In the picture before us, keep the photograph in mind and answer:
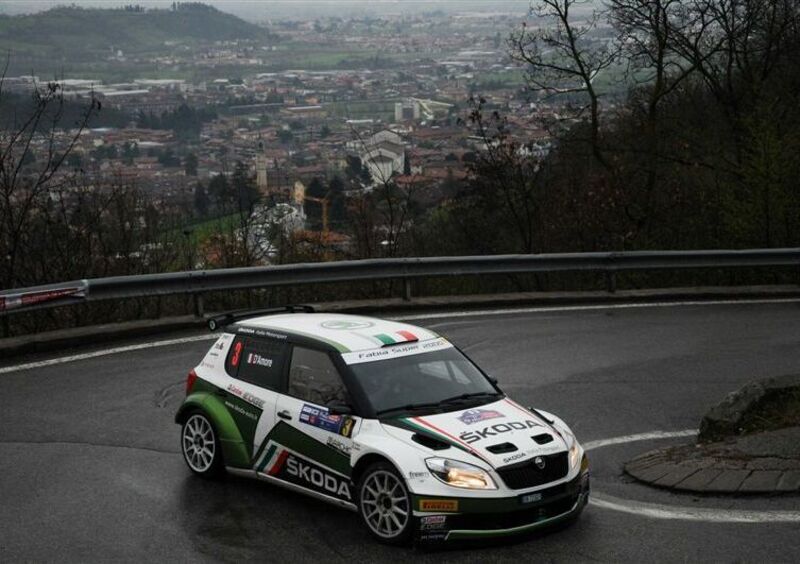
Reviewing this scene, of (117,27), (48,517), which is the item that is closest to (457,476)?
(48,517)

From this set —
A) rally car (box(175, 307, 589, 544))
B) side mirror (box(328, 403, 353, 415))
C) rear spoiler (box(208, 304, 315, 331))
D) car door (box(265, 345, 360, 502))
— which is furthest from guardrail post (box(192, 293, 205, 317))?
side mirror (box(328, 403, 353, 415))

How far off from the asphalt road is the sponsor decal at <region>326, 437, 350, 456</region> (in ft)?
1.78

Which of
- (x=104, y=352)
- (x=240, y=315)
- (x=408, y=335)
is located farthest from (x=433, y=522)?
(x=104, y=352)

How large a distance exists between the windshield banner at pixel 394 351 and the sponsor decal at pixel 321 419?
435 mm

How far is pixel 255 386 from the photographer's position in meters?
9.50

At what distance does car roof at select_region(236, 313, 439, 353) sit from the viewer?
362 inches

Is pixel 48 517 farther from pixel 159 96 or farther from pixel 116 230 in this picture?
pixel 159 96

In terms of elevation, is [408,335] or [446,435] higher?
[408,335]

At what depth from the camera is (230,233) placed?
68.8 ft

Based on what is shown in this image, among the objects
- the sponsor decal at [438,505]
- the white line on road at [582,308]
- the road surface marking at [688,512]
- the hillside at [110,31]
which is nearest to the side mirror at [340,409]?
the sponsor decal at [438,505]

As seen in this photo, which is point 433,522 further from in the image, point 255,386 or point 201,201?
point 201,201

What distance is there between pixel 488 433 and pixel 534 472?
446mm

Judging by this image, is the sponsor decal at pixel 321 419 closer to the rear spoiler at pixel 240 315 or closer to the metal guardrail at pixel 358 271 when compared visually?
the rear spoiler at pixel 240 315

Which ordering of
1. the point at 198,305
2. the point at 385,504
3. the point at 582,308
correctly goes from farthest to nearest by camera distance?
the point at 582,308 < the point at 198,305 < the point at 385,504
